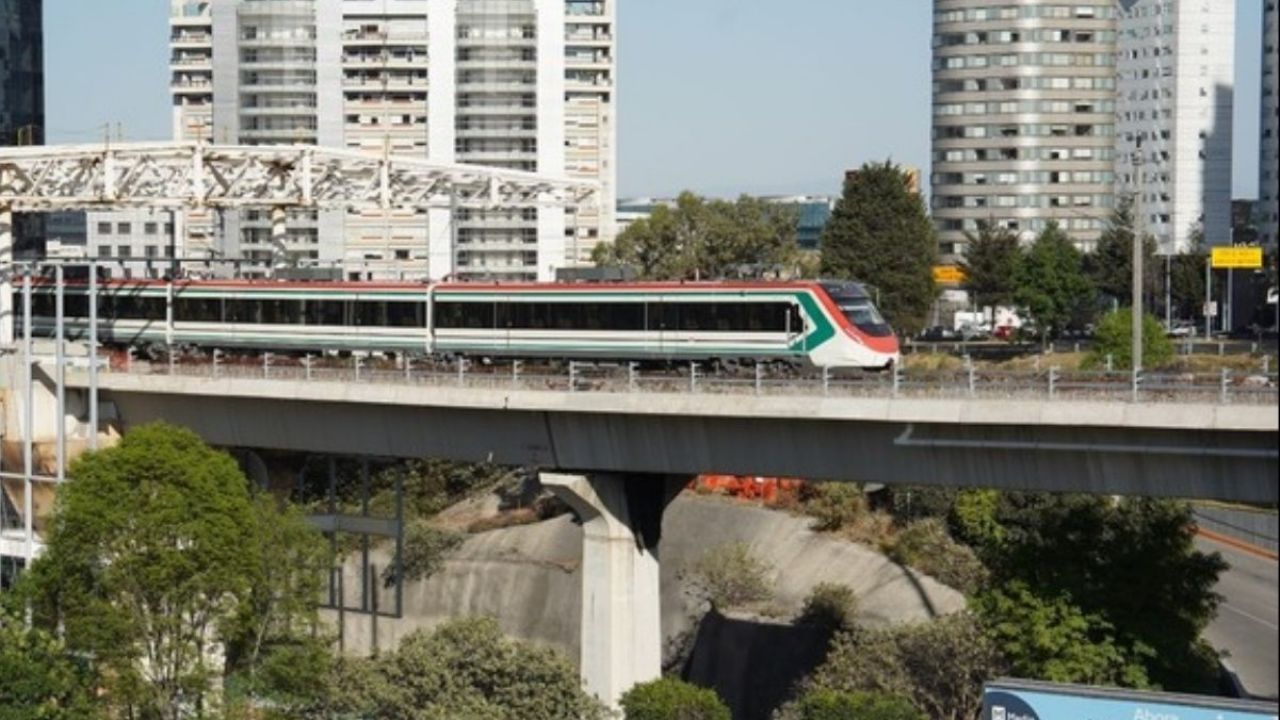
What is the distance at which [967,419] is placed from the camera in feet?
148

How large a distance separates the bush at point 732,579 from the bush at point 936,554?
152 inches

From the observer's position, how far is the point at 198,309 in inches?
2657

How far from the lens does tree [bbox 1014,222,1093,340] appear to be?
4016 inches

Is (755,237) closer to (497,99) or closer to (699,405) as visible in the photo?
(497,99)

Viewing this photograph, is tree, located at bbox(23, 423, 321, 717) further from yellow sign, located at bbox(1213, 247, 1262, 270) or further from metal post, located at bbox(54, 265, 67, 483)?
yellow sign, located at bbox(1213, 247, 1262, 270)

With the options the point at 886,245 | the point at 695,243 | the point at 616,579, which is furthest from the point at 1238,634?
the point at 695,243

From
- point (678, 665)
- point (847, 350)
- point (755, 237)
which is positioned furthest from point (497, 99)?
point (847, 350)

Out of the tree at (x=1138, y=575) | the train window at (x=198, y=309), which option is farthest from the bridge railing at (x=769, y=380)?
the train window at (x=198, y=309)

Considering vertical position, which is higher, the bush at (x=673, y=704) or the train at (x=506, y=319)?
the train at (x=506, y=319)

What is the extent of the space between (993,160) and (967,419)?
4152 inches

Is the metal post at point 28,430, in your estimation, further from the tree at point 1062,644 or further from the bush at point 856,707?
the tree at point 1062,644

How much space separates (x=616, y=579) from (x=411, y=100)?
71.6m

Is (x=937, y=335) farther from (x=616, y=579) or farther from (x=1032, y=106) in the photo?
(x=616, y=579)

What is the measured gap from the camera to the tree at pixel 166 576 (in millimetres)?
45906
